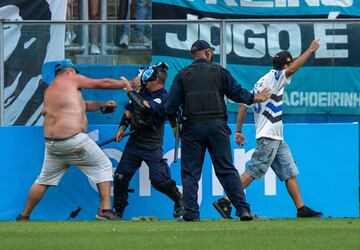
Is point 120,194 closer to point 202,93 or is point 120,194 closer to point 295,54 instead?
point 202,93

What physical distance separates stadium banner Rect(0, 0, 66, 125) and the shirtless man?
1013 millimetres

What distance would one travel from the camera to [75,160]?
1357 cm

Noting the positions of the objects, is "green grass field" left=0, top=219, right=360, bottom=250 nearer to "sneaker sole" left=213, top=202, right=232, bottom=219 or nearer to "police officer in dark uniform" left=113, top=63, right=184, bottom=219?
"sneaker sole" left=213, top=202, right=232, bottom=219

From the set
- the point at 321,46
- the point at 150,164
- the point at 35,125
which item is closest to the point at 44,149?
the point at 35,125

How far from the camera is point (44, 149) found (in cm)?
1427

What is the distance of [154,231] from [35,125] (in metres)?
4.00

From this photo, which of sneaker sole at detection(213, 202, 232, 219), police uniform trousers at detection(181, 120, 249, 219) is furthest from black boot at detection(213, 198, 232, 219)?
police uniform trousers at detection(181, 120, 249, 219)

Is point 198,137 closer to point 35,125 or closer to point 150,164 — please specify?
point 150,164

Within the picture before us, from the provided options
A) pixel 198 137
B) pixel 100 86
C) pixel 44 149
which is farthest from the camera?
pixel 44 149

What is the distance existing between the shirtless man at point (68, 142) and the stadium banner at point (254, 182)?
24.9 inches

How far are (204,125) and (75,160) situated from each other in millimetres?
2042

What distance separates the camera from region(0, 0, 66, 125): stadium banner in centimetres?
1458

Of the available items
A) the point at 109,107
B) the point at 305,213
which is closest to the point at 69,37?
the point at 109,107

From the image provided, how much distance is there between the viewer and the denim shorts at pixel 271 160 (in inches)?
525
